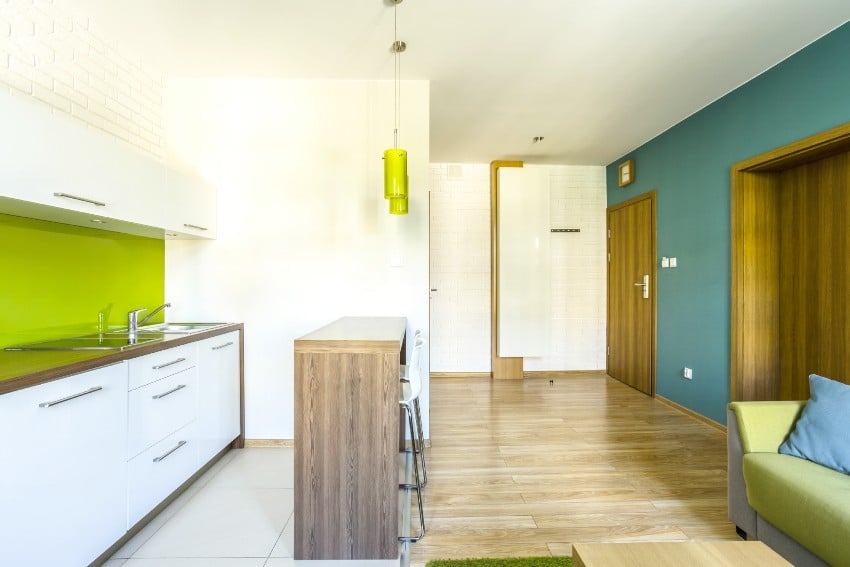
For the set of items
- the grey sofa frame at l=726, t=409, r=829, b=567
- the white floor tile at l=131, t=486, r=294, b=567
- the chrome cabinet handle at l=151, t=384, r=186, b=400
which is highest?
the chrome cabinet handle at l=151, t=384, r=186, b=400

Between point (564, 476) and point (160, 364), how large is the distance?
2.48m

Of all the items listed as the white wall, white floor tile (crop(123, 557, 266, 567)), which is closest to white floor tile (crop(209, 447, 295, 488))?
the white wall

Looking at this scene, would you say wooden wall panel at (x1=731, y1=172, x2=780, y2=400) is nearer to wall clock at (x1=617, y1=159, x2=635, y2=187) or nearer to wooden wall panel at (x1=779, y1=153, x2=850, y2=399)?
wooden wall panel at (x1=779, y1=153, x2=850, y2=399)

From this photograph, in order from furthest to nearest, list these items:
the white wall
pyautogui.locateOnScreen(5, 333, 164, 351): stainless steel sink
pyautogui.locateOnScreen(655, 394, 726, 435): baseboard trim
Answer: pyautogui.locateOnScreen(655, 394, 726, 435): baseboard trim, the white wall, pyautogui.locateOnScreen(5, 333, 164, 351): stainless steel sink

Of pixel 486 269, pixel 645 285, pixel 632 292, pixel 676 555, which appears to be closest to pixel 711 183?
pixel 645 285

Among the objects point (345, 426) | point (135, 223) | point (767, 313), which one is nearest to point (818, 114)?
point (767, 313)

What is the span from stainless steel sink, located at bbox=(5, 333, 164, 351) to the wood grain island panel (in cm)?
93

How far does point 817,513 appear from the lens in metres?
1.35

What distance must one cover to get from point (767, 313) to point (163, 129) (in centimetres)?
490

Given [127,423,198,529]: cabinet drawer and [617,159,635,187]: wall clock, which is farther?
[617,159,635,187]: wall clock

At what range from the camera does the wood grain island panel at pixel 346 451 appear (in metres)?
1.68

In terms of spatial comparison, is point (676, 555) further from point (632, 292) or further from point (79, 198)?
point (632, 292)

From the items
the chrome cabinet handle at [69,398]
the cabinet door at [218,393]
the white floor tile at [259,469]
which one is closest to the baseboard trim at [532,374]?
the white floor tile at [259,469]

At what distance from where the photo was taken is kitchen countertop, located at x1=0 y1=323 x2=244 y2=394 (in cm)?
124
